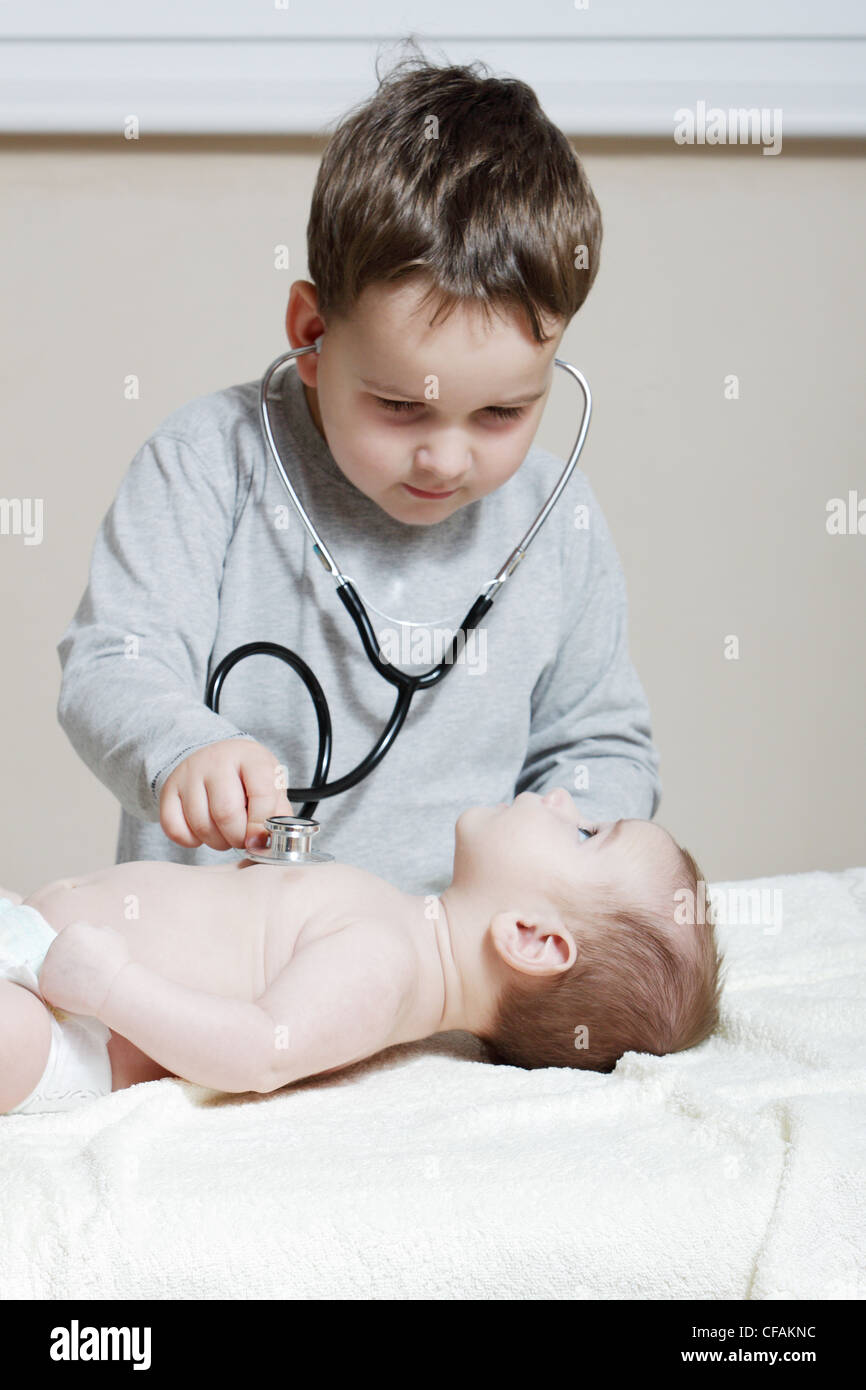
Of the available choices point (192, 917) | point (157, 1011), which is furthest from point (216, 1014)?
point (192, 917)

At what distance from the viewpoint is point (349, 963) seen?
936 mm

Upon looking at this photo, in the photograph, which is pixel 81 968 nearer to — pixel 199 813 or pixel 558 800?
pixel 199 813

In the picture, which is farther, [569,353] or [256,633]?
[569,353]

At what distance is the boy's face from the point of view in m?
1.04

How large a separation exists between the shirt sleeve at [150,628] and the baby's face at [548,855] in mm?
226

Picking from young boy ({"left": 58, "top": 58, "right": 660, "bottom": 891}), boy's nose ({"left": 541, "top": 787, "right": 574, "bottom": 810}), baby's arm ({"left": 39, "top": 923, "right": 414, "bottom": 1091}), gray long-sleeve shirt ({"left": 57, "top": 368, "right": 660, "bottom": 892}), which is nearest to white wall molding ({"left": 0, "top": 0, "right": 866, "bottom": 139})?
young boy ({"left": 58, "top": 58, "right": 660, "bottom": 891})

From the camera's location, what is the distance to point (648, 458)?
1.98 metres

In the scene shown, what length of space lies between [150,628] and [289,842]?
1.21 feet

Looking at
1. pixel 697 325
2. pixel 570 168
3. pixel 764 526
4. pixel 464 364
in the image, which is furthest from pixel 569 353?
pixel 464 364

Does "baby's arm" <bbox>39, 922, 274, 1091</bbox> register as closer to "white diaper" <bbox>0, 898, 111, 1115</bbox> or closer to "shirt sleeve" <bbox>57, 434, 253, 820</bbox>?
"white diaper" <bbox>0, 898, 111, 1115</bbox>

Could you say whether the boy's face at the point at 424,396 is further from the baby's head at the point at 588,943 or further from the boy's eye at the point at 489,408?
the baby's head at the point at 588,943
